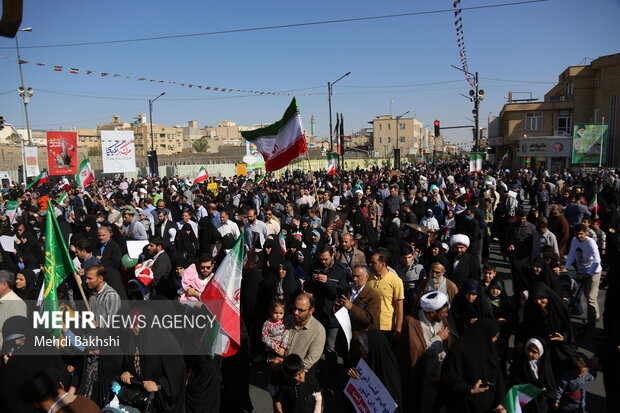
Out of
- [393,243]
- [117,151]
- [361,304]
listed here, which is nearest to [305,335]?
[361,304]

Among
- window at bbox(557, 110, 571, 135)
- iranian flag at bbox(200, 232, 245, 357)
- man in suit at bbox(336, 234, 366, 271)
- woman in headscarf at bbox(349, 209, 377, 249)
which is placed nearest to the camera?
iranian flag at bbox(200, 232, 245, 357)

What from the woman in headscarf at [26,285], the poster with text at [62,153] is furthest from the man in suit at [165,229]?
the poster with text at [62,153]

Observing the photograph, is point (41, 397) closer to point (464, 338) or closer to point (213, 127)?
point (464, 338)

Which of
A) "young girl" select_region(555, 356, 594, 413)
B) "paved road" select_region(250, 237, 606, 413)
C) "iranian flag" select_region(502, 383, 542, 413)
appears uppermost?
"iranian flag" select_region(502, 383, 542, 413)

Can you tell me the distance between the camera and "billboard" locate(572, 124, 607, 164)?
27231mm

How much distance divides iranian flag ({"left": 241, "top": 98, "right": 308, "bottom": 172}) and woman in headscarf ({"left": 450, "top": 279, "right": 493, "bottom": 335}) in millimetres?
5827

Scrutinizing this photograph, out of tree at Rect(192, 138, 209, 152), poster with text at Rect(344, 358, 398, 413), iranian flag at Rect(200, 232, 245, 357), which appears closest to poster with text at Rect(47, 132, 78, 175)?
iranian flag at Rect(200, 232, 245, 357)

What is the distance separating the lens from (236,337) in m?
4.30

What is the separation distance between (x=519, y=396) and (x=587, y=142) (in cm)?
2909

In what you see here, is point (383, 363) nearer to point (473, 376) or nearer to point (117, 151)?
point (473, 376)

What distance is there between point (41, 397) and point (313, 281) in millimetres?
2955

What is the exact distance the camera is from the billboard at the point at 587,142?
89.3 ft

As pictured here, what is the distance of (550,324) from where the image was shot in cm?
410

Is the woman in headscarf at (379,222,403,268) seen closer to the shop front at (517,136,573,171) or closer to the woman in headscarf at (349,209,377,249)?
the woman in headscarf at (349,209,377,249)
